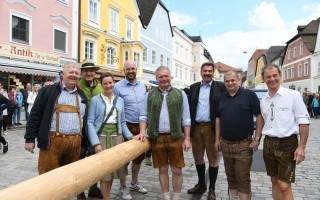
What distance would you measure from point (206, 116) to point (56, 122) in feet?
7.04

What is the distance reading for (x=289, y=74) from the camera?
4447cm

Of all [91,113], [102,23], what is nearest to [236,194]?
[91,113]

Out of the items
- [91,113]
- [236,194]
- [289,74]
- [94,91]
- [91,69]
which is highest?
[289,74]

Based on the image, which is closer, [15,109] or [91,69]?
[91,69]

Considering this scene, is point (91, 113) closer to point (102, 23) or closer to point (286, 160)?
point (286, 160)

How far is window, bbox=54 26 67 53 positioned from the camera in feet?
56.2

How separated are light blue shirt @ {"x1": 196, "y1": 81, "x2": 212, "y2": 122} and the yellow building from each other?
15.6 metres

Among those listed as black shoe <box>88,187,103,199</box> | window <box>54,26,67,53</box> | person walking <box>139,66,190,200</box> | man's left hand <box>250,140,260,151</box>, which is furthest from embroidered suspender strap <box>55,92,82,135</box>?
window <box>54,26,67,53</box>

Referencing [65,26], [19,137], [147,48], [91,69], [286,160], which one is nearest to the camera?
[286,160]

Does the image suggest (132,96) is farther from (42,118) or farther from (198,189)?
(198,189)

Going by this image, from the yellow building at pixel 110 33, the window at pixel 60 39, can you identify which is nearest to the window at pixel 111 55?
the yellow building at pixel 110 33

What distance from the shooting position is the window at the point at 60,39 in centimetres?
1712

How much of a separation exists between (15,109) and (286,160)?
38.9ft

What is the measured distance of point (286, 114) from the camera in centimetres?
338
